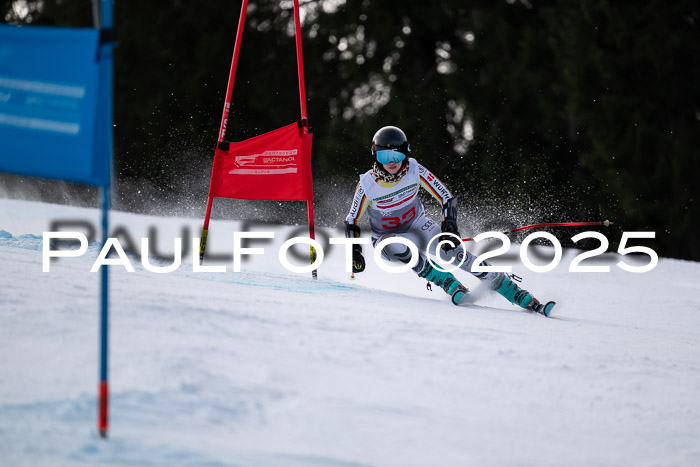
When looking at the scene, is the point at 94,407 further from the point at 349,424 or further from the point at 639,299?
the point at 639,299

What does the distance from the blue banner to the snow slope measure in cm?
86

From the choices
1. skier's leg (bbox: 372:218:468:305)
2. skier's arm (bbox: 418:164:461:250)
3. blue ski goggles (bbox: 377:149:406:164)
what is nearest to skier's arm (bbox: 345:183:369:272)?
skier's leg (bbox: 372:218:468:305)

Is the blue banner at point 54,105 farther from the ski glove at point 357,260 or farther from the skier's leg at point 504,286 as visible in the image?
the skier's leg at point 504,286

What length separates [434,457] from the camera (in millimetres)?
3150

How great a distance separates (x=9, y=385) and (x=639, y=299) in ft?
20.2

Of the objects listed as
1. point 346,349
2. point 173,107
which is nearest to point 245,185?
point 346,349

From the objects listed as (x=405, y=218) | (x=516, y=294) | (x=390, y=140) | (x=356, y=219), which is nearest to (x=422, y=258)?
(x=405, y=218)

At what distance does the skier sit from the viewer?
621 centimetres

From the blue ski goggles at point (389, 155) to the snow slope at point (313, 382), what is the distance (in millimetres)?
1196

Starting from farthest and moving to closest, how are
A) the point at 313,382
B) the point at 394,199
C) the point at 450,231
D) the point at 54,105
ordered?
1. the point at 394,199
2. the point at 450,231
3. the point at 313,382
4. the point at 54,105

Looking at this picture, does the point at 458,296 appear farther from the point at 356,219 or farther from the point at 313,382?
the point at 313,382

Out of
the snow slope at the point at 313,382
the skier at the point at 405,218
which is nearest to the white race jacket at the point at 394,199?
the skier at the point at 405,218

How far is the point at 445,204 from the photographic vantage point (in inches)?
250

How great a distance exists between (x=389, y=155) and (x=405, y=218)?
541 millimetres
